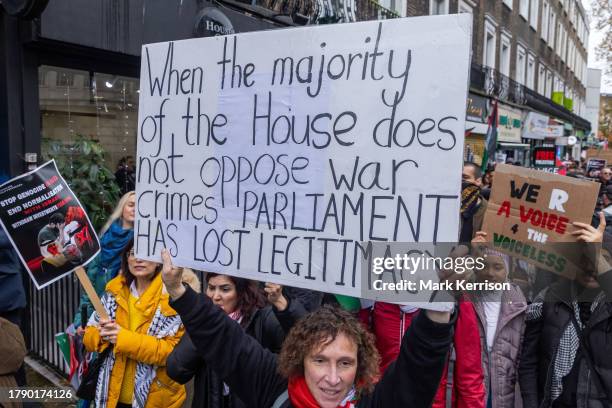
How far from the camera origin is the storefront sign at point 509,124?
19.0 meters

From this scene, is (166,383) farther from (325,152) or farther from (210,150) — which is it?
(325,152)

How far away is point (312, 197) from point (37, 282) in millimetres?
1660

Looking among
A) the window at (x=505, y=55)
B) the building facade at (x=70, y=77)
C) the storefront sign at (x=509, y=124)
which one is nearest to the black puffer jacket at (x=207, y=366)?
the building facade at (x=70, y=77)

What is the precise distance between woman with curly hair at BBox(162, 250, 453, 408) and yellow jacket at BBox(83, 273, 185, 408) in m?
0.82

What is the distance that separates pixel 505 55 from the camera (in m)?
21.4

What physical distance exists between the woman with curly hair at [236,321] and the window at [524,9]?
23.1 m

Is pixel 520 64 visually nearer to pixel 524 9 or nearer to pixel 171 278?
pixel 524 9

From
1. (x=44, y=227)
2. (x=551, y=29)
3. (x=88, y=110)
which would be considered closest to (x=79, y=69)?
(x=88, y=110)

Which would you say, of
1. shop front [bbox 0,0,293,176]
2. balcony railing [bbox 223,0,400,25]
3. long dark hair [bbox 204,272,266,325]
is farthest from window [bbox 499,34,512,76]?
long dark hair [bbox 204,272,266,325]

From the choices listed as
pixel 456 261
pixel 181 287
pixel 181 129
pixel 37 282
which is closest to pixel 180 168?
pixel 181 129

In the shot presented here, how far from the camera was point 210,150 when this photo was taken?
2539mm

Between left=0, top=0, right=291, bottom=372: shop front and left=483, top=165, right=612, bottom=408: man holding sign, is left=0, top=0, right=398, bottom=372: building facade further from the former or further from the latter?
left=483, top=165, right=612, bottom=408: man holding sign

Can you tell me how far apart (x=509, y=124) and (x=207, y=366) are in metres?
19.4

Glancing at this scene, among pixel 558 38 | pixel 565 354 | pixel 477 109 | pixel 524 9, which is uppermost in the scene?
pixel 558 38
